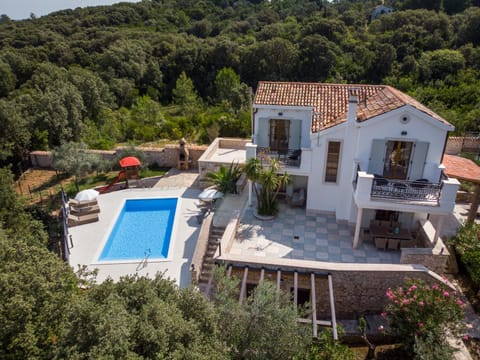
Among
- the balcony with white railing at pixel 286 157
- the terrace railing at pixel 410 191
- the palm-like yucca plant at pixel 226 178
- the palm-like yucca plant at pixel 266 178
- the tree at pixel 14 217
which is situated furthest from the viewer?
the palm-like yucca plant at pixel 226 178

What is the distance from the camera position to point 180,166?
28.8 m

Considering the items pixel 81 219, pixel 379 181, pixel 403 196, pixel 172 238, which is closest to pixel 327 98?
pixel 379 181

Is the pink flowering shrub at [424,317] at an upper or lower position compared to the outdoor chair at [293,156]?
lower

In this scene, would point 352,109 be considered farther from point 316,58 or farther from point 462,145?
point 316,58

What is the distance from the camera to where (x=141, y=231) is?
21.1 meters

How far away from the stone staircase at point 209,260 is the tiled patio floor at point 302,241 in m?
1.17

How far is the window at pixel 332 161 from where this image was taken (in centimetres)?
1828

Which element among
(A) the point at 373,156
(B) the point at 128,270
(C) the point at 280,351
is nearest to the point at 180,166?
(B) the point at 128,270

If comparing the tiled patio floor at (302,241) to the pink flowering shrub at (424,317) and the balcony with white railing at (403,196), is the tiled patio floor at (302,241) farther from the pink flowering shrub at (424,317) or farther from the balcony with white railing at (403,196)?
the pink flowering shrub at (424,317)

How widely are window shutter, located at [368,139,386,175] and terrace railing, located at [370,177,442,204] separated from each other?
1.08 metres

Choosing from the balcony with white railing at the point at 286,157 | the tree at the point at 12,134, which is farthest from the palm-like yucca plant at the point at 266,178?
the tree at the point at 12,134

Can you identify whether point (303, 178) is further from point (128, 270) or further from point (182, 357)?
point (182, 357)

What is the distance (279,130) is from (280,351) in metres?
13.4

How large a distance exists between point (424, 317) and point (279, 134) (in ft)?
39.7
